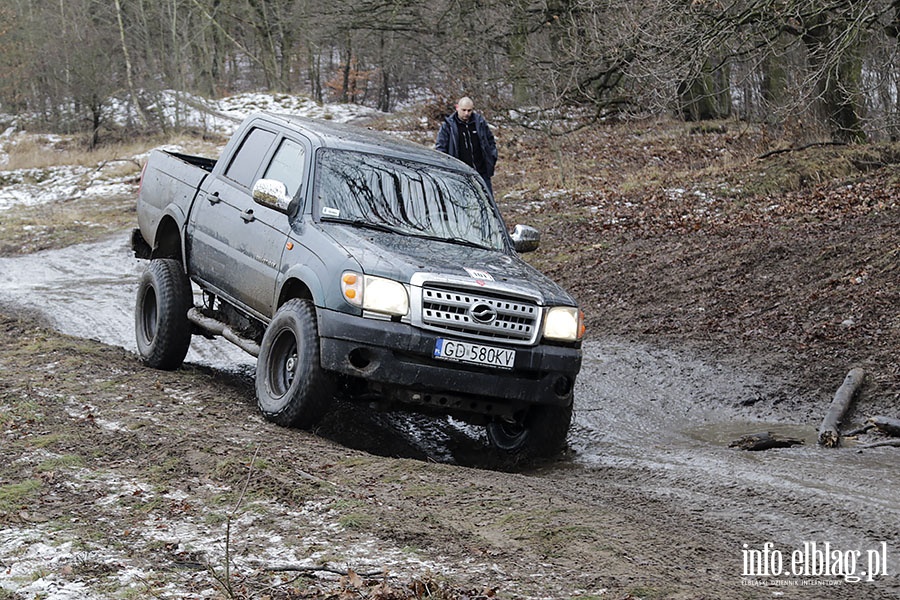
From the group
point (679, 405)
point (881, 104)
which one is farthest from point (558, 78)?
point (679, 405)

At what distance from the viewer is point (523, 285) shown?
6.65m

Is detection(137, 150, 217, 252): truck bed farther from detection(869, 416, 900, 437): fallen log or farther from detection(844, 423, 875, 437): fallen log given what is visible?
detection(869, 416, 900, 437): fallen log

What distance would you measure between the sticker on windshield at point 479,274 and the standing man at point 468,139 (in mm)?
5561

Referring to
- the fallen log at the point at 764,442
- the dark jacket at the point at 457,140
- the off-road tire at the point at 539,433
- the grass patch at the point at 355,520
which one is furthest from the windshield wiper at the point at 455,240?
the dark jacket at the point at 457,140

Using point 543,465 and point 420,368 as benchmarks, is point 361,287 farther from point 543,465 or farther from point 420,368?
point 543,465

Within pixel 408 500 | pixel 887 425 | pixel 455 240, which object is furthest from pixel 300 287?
pixel 887 425

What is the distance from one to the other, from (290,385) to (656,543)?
9.68ft

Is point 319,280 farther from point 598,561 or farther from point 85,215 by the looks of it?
point 85,215

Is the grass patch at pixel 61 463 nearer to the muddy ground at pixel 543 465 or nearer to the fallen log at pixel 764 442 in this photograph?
the muddy ground at pixel 543 465

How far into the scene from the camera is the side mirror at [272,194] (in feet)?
23.7

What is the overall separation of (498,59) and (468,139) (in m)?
16.9

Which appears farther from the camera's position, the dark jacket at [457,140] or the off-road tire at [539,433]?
the dark jacket at [457,140]

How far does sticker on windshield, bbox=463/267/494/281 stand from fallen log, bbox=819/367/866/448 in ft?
8.76

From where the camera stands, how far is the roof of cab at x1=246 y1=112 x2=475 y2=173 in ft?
25.8
